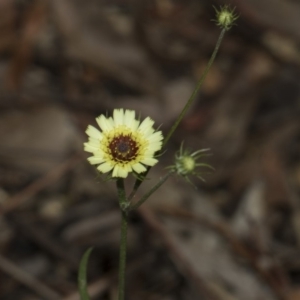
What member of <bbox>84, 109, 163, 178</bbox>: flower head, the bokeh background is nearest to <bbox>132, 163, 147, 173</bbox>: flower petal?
<bbox>84, 109, 163, 178</bbox>: flower head

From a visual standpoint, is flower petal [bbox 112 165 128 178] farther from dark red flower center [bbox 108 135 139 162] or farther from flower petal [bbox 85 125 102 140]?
flower petal [bbox 85 125 102 140]

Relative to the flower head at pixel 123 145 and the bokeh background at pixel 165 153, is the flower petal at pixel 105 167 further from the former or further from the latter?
the bokeh background at pixel 165 153

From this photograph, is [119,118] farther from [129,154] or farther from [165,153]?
[165,153]

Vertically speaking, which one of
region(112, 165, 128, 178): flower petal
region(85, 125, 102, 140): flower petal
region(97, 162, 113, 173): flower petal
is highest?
region(85, 125, 102, 140): flower petal

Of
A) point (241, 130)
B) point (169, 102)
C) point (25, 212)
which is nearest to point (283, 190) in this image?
point (241, 130)

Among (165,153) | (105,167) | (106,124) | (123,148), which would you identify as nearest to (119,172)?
(105,167)

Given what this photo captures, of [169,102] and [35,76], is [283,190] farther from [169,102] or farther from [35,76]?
[35,76]

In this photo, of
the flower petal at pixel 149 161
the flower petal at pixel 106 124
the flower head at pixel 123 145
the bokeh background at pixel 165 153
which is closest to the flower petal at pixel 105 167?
the flower head at pixel 123 145

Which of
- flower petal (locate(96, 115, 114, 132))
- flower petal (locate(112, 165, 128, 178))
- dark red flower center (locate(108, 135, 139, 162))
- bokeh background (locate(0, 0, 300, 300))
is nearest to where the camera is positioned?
flower petal (locate(112, 165, 128, 178))
